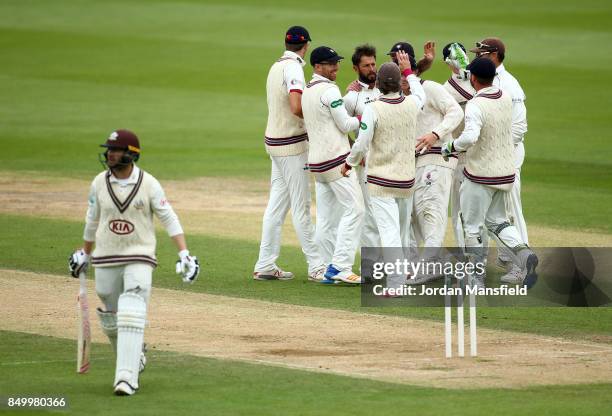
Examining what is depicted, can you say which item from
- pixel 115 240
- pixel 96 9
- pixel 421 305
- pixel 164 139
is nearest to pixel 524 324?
pixel 421 305

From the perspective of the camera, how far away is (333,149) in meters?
12.7

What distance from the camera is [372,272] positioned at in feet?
43.0

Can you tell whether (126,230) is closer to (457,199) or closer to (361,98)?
(361,98)

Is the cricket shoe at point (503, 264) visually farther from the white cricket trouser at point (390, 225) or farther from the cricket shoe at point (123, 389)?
the cricket shoe at point (123, 389)

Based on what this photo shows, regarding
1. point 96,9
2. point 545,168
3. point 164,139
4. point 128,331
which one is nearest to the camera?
point 128,331

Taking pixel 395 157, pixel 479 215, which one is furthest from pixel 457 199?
pixel 395 157

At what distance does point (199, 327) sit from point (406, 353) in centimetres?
192

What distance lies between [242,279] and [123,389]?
471 cm

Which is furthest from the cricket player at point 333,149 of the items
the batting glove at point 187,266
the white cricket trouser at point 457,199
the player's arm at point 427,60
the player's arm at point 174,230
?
the batting glove at point 187,266

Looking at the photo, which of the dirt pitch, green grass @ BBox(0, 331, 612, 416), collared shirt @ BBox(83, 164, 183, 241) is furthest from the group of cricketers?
collared shirt @ BBox(83, 164, 183, 241)

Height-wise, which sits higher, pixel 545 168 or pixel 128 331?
pixel 545 168

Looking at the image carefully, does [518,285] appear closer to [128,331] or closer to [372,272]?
[372,272]

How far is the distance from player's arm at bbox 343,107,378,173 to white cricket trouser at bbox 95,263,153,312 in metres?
3.49

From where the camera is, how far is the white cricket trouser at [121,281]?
8.86 meters
